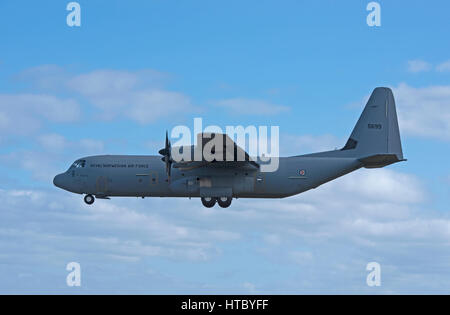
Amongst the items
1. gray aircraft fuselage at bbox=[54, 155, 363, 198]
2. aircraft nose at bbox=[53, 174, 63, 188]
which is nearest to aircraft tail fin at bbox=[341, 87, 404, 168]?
gray aircraft fuselage at bbox=[54, 155, 363, 198]

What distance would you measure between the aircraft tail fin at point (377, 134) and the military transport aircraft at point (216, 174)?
0.21ft

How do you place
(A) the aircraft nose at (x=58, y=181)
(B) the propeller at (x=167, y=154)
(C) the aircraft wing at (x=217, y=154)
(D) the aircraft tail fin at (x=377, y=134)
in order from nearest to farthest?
(C) the aircraft wing at (x=217, y=154), (B) the propeller at (x=167, y=154), (D) the aircraft tail fin at (x=377, y=134), (A) the aircraft nose at (x=58, y=181)

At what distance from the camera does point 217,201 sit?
3975cm

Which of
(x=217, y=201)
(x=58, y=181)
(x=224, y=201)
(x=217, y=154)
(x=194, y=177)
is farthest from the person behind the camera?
(x=58, y=181)

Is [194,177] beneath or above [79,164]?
beneath

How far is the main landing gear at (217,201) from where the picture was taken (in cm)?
3953

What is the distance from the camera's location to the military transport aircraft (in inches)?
1539

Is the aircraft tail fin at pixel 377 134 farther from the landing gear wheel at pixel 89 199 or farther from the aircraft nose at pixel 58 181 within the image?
the aircraft nose at pixel 58 181

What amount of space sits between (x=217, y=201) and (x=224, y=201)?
0.48 metres

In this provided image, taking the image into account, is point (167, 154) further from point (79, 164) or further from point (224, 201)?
point (79, 164)

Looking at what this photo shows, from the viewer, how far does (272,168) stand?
3947 cm

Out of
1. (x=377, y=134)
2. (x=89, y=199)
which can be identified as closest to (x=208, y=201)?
(x=89, y=199)

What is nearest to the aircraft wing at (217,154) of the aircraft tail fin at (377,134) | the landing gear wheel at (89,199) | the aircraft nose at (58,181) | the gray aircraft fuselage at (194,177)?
the gray aircraft fuselage at (194,177)
